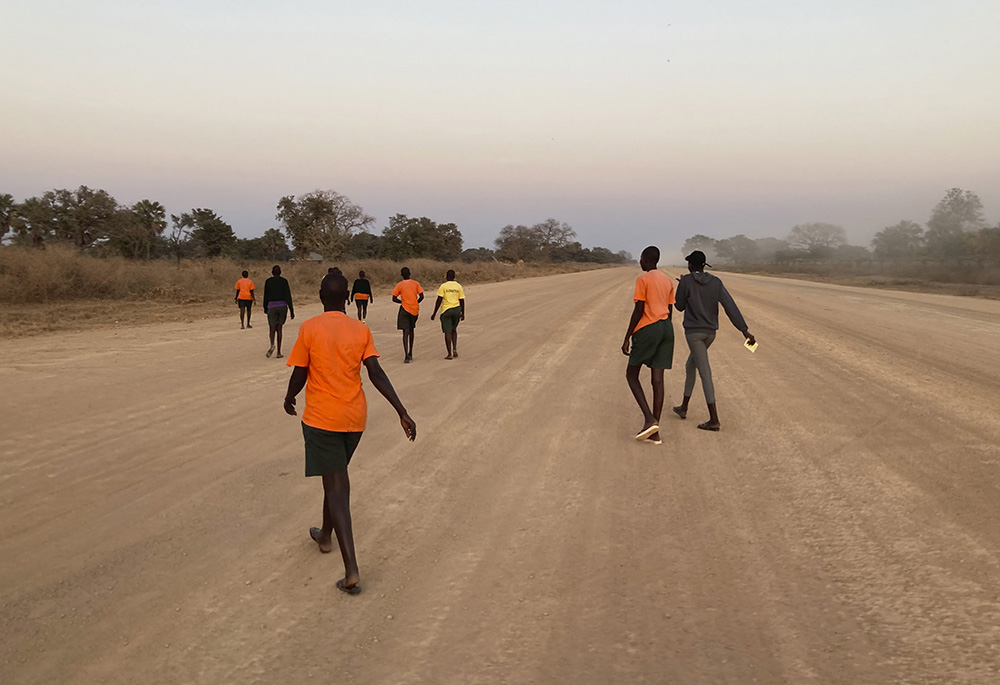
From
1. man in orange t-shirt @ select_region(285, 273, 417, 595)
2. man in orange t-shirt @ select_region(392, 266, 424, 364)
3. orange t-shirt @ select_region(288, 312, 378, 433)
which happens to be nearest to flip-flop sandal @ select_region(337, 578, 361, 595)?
man in orange t-shirt @ select_region(285, 273, 417, 595)

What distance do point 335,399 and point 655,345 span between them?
147 inches

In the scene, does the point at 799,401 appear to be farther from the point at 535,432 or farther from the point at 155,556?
the point at 155,556

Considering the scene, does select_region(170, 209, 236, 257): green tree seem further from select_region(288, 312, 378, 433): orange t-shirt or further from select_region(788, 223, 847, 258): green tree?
select_region(788, 223, 847, 258): green tree

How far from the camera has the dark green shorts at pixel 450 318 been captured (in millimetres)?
11758

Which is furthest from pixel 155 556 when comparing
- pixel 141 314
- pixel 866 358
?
pixel 141 314

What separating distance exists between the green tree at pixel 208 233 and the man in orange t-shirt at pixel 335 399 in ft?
172

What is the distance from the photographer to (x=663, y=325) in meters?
6.41

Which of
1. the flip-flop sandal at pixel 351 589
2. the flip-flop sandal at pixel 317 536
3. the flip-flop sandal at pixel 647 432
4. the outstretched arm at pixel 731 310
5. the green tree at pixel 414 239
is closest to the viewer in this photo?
the flip-flop sandal at pixel 351 589

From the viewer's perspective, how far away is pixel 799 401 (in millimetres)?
8211

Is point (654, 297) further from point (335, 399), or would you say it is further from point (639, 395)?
point (335, 399)

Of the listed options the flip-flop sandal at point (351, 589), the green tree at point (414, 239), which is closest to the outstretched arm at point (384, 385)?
the flip-flop sandal at point (351, 589)

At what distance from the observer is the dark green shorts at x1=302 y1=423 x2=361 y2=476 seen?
3.65m

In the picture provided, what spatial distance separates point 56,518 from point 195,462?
1.33 meters

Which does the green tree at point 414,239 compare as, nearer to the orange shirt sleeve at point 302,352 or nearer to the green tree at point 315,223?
the green tree at point 315,223
